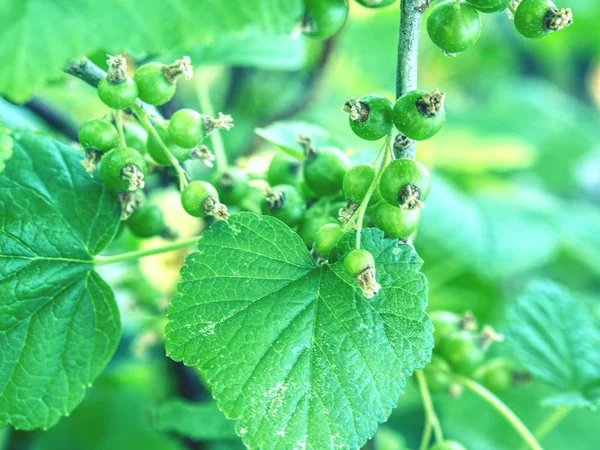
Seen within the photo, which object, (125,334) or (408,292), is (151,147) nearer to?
(408,292)

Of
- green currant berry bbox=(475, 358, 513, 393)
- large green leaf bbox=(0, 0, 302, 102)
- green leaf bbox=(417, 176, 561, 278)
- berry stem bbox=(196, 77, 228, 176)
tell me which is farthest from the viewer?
green leaf bbox=(417, 176, 561, 278)

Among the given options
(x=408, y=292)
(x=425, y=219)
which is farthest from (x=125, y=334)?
(x=408, y=292)

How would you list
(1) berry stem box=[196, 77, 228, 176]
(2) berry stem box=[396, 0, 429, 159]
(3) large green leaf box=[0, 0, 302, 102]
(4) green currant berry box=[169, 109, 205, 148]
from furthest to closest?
(1) berry stem box=[196, 77, 228, 176] → (4) green currant berry box=[169, 109, 205, 148] → (2) berry stem box=[396, 0, 429, 159] → (3) large green leaf box=[0, 0, 302, 102]

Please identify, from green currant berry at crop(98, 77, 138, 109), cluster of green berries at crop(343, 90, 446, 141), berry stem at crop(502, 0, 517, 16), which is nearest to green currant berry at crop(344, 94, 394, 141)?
cluster of green berries at crop(343, 90, 446, 141)

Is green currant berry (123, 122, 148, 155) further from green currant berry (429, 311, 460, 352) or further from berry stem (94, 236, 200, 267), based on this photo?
green currant berry (429, 311, 460, 352)

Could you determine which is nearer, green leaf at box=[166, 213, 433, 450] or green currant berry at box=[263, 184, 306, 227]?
green leaf at box=[166, 213, 433, 450]

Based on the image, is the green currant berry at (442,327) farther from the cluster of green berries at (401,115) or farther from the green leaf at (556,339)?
the cluster of green berries at (401,115)

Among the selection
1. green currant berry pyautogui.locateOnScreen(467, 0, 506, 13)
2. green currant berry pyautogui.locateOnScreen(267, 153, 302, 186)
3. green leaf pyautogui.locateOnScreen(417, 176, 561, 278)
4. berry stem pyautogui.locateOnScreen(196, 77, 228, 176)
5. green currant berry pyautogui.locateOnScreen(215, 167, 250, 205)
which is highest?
green currant berry pyautogui.locateOnScreen(467, 0, 506, 13)
